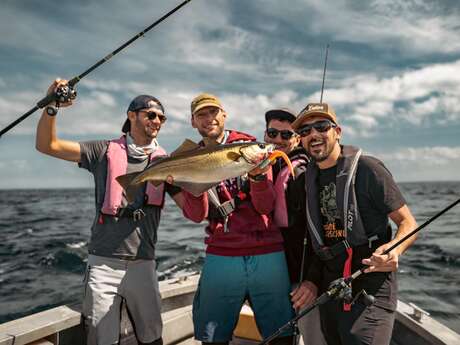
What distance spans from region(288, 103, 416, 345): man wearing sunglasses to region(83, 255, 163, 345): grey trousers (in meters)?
1.75

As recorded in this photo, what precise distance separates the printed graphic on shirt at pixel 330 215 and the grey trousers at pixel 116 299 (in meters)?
2.11

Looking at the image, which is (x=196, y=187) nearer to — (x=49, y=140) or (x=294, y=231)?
(x=294, y=231)

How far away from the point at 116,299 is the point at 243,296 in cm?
149

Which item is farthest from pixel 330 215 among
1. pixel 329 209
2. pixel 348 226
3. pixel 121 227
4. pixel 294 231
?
pixel 121 227

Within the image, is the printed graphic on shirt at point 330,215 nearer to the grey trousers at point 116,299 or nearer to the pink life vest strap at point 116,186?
the pink life vest strap at point 116,186

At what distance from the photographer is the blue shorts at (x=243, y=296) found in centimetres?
372

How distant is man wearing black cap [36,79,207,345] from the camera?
13.5 feet

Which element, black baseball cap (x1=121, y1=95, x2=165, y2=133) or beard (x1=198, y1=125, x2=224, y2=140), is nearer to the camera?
beard (x1=198, y1=125, x2=224, y2=140)

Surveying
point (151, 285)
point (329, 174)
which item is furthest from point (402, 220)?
point (151, 285)

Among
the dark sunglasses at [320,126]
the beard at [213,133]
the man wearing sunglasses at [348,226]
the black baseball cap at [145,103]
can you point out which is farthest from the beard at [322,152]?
the black baseball cap at [145,103]

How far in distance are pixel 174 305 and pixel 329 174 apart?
3623 millimetres

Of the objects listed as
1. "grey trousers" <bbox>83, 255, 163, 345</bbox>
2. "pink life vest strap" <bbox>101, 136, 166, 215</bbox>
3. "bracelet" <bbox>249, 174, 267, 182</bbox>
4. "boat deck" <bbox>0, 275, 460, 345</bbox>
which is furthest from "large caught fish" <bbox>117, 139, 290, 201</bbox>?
"boat deck" <bbox>0, 275, 460, 345</bbox>

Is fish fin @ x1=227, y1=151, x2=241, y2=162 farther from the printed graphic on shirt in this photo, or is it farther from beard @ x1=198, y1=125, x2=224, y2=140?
the printed graphic on shirt

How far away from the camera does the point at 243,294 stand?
374 cm
